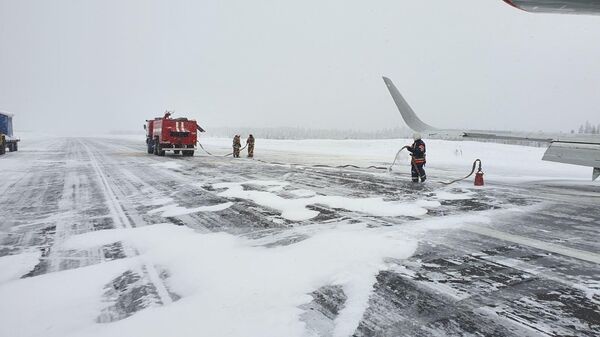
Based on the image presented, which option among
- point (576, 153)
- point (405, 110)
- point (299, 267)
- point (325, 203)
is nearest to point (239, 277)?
point (299, 267)

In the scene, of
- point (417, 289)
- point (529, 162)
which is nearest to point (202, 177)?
point (417, 289)

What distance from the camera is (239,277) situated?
3.50 m

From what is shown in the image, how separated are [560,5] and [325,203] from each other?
33.1 ft

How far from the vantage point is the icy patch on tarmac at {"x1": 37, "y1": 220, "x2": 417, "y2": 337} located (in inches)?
103

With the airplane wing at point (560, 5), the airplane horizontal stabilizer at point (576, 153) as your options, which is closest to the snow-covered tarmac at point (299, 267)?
the airplane horizontal stabilizer at point (576, 153)

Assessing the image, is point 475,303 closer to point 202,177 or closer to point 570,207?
point 570,207

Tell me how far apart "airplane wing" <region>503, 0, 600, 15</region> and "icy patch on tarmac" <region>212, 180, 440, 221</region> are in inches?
315

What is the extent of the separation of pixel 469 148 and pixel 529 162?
283 inches

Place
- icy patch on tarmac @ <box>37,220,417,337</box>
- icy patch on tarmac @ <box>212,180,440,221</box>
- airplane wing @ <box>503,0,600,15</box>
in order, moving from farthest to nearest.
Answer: airplane wing @ <box>503,0,600,15</box> → icy patch on tarmac @ <box>212,180,440,221</box> → icy patch on tarmac @ <box>37,220,417,337</box>

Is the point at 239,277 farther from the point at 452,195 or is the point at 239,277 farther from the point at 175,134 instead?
the point at 175,134

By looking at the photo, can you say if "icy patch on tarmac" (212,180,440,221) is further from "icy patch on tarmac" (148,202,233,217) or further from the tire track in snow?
the tire track in snow

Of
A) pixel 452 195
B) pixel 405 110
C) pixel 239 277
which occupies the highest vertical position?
pixel 405 110

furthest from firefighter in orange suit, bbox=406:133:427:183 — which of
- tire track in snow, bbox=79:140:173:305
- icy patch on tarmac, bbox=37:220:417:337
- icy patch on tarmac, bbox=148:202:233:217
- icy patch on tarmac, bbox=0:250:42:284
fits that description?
icy patch on tarmac, bbox=0:250:42:284

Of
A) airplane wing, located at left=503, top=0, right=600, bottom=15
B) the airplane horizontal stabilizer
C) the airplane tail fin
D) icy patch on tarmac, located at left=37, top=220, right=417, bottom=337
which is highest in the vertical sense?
airplane wing, located at left=503, top=0, right=600, bottom=15
